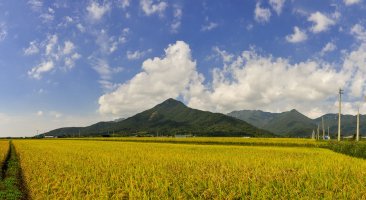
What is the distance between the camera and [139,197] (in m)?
12.3

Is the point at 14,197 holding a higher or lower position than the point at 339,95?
lower

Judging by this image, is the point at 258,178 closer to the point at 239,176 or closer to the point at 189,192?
the point at 239,176

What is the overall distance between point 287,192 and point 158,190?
4.16m

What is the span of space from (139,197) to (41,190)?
263 inches

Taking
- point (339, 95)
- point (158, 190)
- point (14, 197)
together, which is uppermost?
point (339, 95)

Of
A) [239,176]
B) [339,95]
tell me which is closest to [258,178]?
[239,176]

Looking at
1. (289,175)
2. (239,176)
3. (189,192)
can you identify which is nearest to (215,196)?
(189,192)

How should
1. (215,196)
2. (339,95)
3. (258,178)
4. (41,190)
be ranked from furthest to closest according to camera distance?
(339,95), (41,190), (258,178), (215,196)

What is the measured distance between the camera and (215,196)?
11672mm

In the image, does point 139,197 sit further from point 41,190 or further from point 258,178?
point 41,190

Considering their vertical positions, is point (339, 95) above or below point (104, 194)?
above

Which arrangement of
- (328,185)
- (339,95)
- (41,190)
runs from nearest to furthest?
(328,185), (41,190), (339,95)

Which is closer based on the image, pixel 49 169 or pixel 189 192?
pixel 189 192

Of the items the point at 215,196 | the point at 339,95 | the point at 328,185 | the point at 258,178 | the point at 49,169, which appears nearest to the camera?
the point at 215,196
